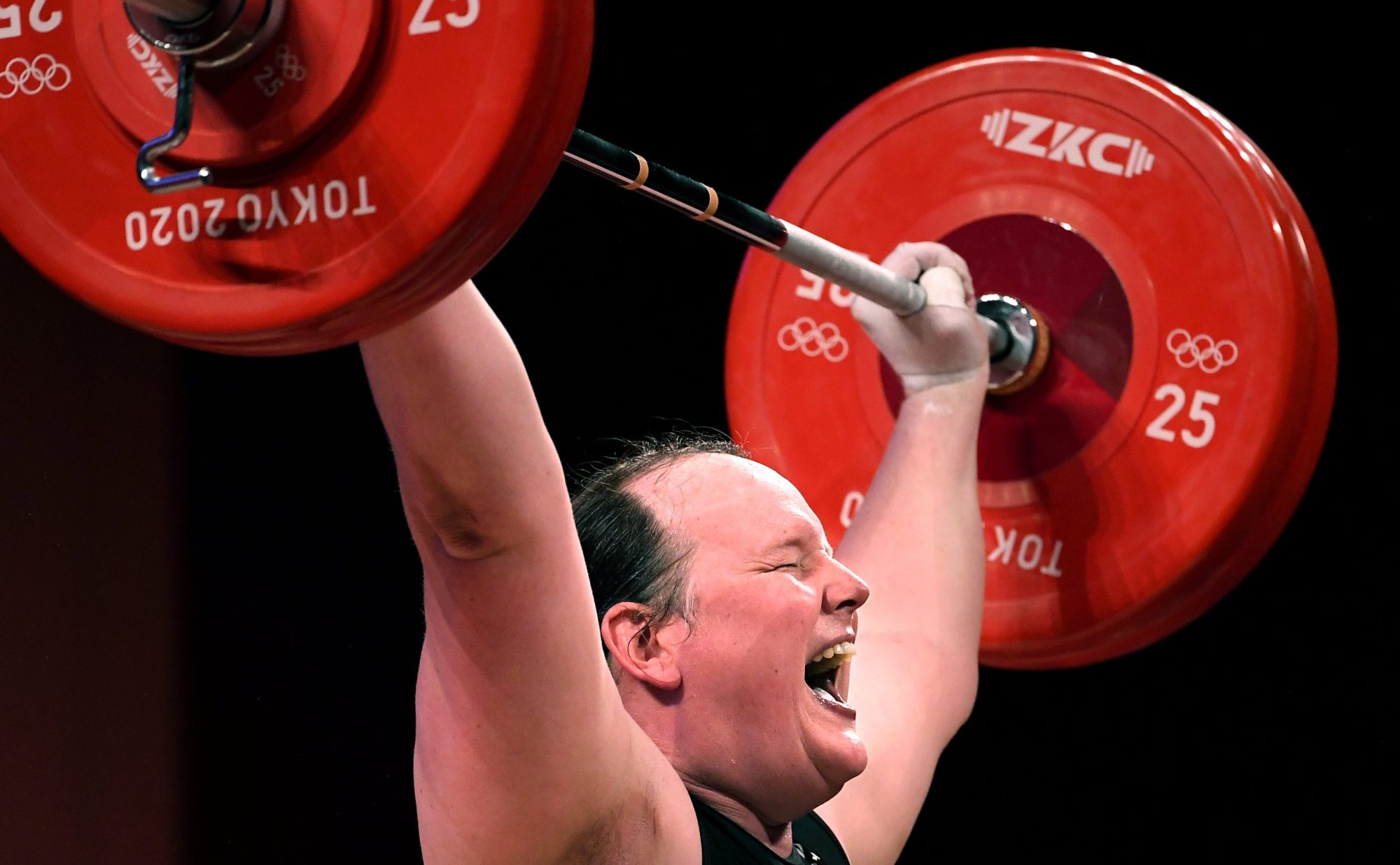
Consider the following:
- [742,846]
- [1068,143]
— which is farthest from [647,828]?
[1068,143]

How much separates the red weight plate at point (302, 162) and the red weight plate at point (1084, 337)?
1.32 m

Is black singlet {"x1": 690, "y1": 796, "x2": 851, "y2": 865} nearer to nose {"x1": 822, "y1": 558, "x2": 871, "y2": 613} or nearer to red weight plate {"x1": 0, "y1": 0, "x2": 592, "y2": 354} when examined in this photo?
nose {"x1": 822, "y1": 558, "x2": 871, "y2": 613}

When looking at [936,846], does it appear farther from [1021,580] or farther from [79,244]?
[79,244]

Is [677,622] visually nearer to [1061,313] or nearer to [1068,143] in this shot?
[1061,313]

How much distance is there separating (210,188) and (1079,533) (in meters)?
1.49

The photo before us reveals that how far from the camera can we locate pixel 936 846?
2.94 meters

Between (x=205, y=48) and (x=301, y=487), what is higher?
(x=205, y=48)

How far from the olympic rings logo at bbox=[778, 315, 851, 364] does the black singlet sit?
82 cm

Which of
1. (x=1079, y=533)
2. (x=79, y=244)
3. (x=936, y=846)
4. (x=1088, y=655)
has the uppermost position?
(x=79, y=244)

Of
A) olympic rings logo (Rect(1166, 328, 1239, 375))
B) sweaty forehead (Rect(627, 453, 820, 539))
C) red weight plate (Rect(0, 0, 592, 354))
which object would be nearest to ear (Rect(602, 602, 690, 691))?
sweaty forehead (Rect(627, 453, 820, 539))

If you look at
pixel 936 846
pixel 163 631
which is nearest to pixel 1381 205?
pixel 936 846

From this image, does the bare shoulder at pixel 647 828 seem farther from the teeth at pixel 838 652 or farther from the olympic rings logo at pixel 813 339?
the olympic rings logo at pixel 813 339

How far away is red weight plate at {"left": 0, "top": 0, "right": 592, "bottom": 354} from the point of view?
1086 mm

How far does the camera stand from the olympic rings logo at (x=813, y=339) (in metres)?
2.43
